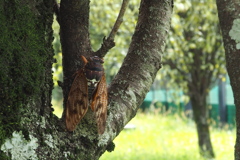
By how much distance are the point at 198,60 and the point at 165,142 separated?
2.46 m

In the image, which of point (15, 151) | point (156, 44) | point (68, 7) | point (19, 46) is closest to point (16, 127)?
point (15, 151)

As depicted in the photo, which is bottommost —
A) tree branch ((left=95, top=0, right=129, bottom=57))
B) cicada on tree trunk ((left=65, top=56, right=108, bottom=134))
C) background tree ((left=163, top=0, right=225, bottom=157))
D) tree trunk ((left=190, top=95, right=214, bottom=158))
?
tree trunk ((left=190, top=95, right=214, bottom=158))

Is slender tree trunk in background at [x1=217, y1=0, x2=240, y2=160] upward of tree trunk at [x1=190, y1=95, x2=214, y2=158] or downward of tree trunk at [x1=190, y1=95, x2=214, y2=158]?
upward

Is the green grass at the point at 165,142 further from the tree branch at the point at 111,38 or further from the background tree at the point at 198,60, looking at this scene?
the tree branch at the point at 111,38

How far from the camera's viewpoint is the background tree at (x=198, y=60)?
24.1 ft

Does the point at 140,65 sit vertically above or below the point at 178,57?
above

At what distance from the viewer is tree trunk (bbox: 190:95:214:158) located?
306 inches

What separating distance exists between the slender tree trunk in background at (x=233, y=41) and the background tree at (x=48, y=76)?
41 cm

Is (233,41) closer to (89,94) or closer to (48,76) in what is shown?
(89,94)

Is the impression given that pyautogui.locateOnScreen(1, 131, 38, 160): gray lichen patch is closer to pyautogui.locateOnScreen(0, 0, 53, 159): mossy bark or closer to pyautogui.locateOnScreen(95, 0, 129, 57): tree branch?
pyautogui.locateOnScreen(0, 0, 53, 159): mossy bark

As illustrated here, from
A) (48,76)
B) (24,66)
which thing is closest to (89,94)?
(48,76)

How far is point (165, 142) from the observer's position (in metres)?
9.34

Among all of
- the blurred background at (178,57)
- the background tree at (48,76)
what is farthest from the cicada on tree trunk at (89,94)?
the blurred background at (178,57)

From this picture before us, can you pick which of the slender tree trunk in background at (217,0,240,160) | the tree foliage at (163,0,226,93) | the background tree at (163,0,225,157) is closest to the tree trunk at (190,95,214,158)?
the background tree at (163,0,225,157)
